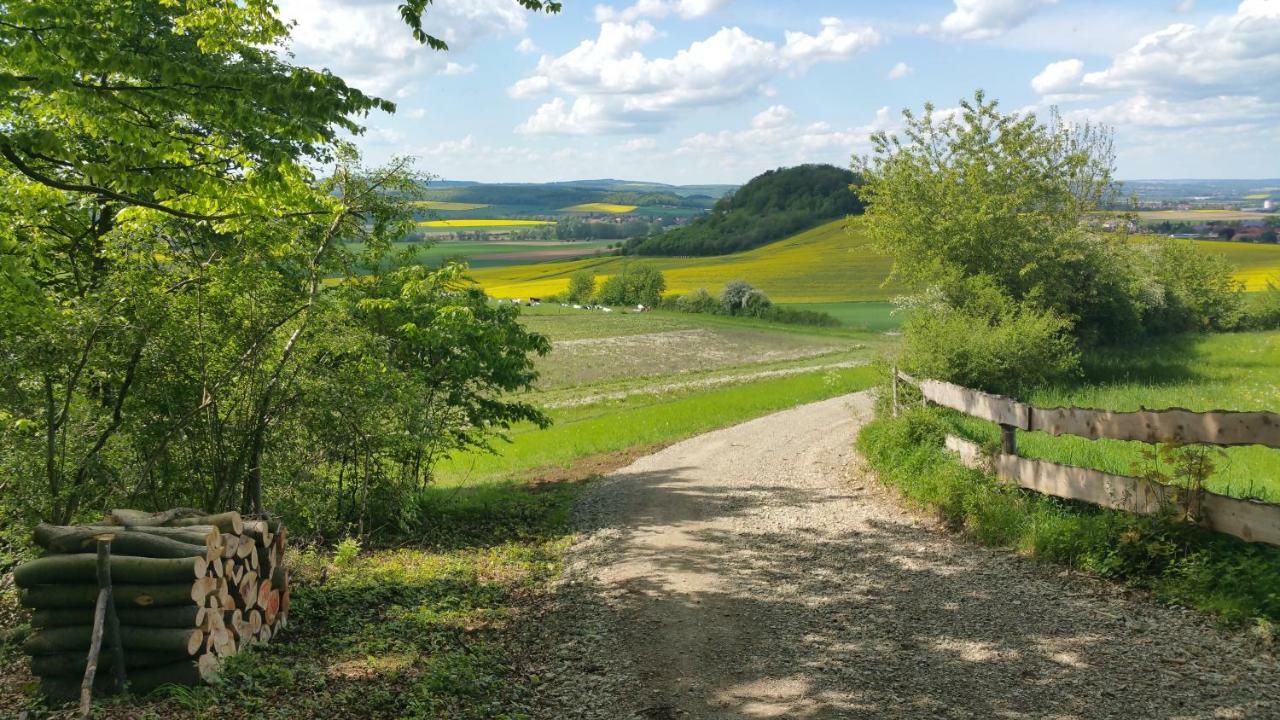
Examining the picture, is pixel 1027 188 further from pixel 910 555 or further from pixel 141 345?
pixel 141 345

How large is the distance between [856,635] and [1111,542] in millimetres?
3110

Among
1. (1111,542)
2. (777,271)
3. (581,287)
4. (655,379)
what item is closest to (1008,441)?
(1111,542)

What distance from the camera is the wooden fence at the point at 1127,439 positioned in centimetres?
788

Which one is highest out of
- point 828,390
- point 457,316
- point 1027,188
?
point 1027,188

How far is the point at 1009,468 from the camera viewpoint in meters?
11.2

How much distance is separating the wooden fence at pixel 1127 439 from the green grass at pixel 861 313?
5484 cm

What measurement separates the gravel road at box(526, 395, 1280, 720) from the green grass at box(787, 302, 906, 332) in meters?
55.7

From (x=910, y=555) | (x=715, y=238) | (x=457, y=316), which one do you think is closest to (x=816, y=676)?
(x=910, y=555)

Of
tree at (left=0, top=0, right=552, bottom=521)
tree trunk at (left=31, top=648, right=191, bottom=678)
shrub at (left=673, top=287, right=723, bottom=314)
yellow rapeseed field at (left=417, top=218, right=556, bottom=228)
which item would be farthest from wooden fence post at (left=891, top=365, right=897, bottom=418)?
yellow rapeseed field at (left=417, top=218, right=556, bottom=228)

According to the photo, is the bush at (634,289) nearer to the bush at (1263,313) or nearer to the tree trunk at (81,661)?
the bush at (1263,313)

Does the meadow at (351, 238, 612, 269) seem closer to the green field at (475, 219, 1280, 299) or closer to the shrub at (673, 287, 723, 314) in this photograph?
the green field at (475, 219, 1280, 299)

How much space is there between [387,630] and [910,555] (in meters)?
6.17

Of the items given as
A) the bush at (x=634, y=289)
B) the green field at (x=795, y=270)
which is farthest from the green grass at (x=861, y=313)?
the bush at (x=634, y=289)

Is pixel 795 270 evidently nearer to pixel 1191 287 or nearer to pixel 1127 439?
pixel 1191 287
